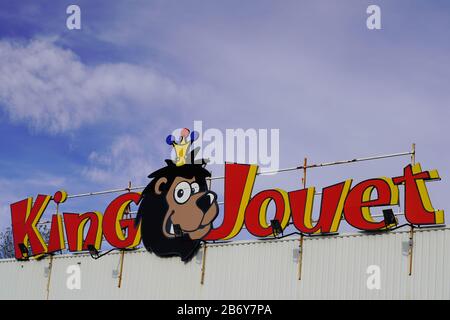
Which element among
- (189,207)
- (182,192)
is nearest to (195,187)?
(182,192)

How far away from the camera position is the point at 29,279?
1660 inches

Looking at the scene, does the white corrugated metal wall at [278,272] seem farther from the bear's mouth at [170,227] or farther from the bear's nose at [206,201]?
the bear's nose at [206,201]

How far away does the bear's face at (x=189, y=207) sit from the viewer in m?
35.0

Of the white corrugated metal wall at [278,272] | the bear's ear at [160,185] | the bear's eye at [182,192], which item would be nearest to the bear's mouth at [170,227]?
the bear's eye at [182,192]

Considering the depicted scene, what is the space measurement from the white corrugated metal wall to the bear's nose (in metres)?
1.89

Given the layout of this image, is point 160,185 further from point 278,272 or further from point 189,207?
point 278,272

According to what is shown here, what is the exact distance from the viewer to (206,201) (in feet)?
116

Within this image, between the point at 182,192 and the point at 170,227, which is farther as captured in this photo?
the point at 182,192

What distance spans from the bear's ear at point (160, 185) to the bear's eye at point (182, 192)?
2.88 feet

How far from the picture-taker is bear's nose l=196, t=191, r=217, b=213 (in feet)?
116

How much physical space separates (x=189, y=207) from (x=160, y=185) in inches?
94.8
